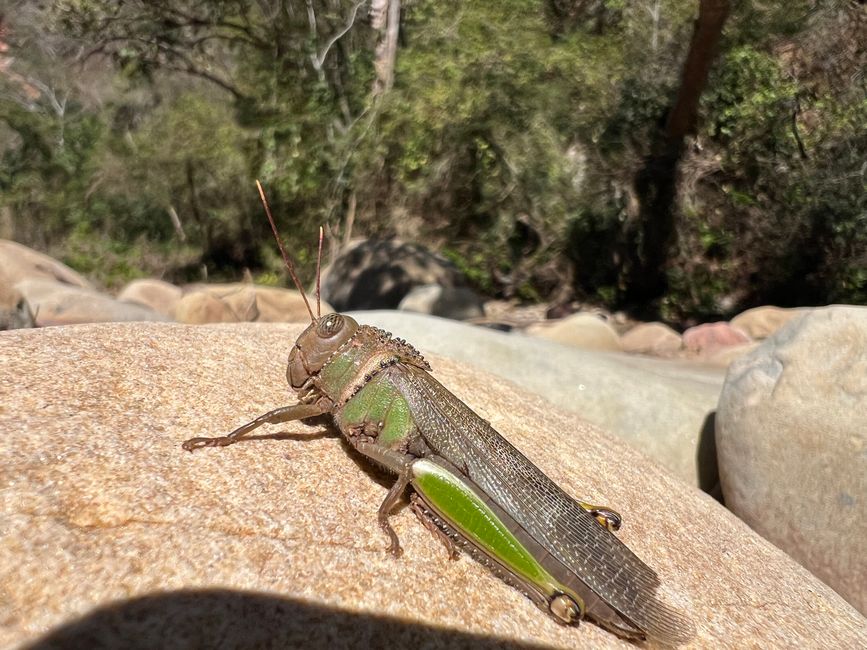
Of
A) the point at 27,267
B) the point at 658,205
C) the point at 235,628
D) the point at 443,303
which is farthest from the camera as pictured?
the point at 658,205

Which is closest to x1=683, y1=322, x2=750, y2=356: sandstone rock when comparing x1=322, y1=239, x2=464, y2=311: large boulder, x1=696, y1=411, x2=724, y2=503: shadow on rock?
x1=696, y1=411, x2=724, y2=503: shadow on rock

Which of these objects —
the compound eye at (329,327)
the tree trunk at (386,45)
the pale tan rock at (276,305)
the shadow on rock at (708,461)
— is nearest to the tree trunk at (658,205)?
the tree trunk at (386,45)

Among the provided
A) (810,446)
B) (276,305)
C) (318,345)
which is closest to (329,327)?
(318,345)

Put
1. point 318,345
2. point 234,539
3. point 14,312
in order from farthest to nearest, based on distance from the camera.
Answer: point 14,312
point 318,345
point 234,539

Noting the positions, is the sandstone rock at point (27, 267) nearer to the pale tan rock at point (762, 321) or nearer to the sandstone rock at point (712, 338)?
the sandstone rock at point (712, 338)

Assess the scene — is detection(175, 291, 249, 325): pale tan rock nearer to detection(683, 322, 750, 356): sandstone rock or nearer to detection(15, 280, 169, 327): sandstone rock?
detection(15, 280, 169, 327): sandstone rock

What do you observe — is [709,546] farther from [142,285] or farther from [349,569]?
[142,285]

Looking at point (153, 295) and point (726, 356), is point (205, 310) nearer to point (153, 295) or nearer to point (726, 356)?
point (153, 295)
